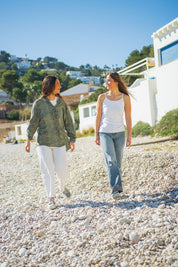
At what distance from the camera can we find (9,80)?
57.9 m

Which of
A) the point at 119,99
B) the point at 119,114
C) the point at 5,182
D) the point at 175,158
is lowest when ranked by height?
the point at 5,182

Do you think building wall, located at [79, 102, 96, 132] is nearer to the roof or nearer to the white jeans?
the white jeans

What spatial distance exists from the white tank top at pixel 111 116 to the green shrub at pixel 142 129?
31.0 ft

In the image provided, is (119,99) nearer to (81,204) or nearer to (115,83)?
(115,83)

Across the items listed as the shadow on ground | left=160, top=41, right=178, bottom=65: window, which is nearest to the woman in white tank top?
the shadow on ground

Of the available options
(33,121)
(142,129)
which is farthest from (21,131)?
(33,121)

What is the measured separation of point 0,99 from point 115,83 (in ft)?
182

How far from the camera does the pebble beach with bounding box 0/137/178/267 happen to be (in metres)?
2.16

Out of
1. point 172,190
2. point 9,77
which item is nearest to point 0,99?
point 9,77

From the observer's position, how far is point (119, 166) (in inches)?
137

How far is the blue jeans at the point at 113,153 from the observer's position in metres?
3.29

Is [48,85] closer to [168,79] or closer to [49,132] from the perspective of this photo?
[49,132]

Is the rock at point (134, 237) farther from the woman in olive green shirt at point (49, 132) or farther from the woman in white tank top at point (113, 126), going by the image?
the woman in olive green shirt at point (49, 132)

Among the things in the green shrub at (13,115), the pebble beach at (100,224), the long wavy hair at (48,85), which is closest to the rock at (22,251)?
the pebble beach at (100,224)
